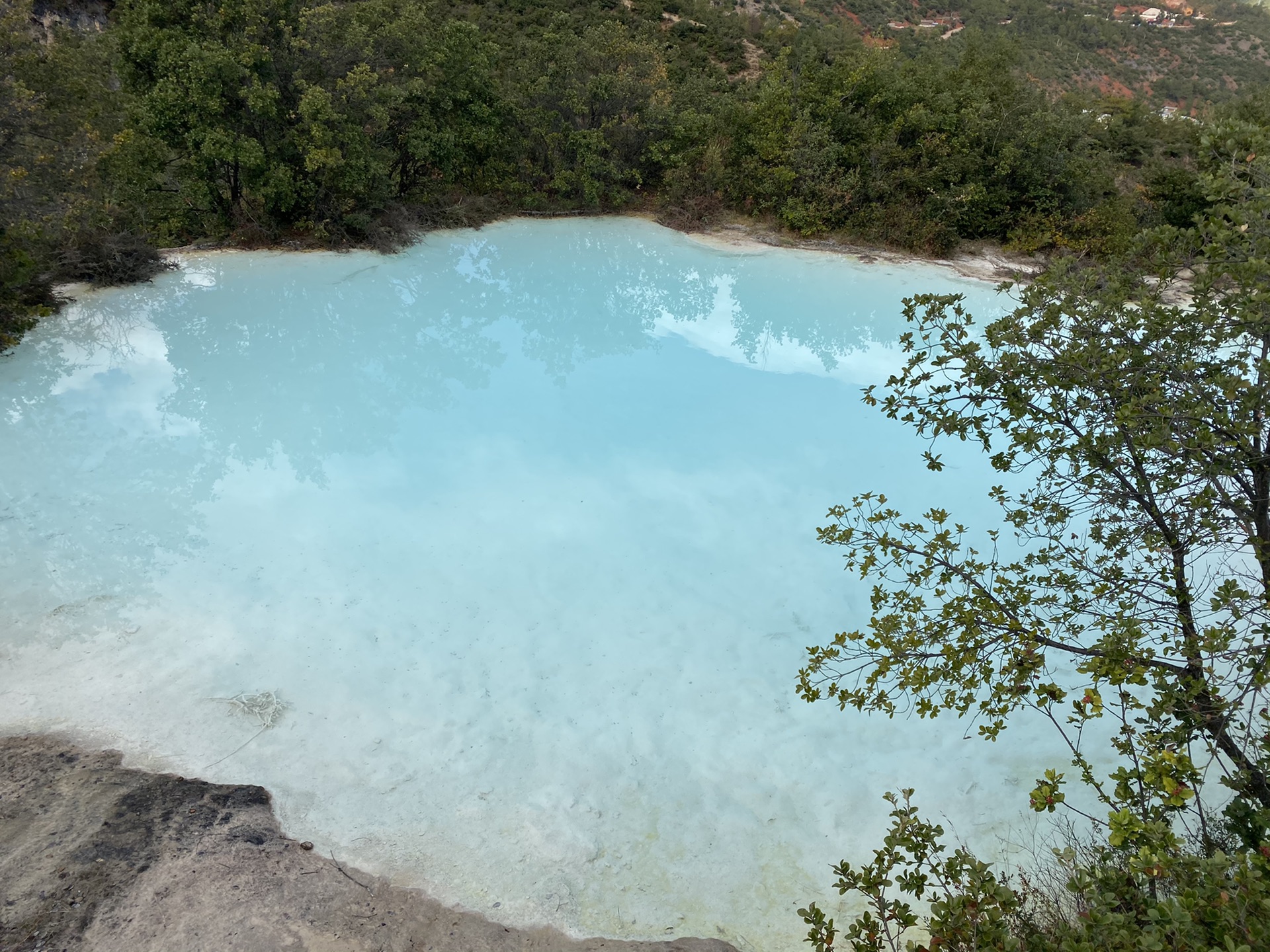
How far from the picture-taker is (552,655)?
219 inches

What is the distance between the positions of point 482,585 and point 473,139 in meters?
10.9

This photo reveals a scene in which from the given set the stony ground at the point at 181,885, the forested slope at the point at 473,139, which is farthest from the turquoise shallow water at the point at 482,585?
the forested slope at the point at 473,139

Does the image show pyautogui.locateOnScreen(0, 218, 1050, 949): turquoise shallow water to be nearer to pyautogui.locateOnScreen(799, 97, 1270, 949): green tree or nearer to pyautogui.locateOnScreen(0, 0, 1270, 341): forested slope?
pyautogui.locateOnScreen(799, 97, 1270, 949): green tree

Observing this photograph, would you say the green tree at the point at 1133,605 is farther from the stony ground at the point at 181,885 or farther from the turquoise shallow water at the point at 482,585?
the stony ground at the point at 181,885

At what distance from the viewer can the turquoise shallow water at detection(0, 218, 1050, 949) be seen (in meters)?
4.43

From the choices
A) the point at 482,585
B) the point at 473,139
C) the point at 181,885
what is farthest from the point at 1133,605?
the point at 473,139

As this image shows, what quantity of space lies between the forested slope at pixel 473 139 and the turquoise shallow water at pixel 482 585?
2.00 meters

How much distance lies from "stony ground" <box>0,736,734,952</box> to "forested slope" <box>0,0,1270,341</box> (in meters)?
7.57

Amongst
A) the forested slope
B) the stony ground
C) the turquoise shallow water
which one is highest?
the forested slope

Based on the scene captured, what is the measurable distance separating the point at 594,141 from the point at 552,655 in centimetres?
1222

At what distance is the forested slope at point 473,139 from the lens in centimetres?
1045

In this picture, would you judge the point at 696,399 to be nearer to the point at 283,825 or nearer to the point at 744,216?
the point at 283,825

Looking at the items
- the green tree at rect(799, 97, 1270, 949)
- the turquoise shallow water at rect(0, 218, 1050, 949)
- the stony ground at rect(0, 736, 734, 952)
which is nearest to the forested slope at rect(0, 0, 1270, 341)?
the turquoise shallow water at rect(0, 218, 1050, 949)

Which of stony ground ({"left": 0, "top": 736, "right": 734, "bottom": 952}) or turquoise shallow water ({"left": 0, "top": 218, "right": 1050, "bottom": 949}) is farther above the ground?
stony ground ({"left": 0, "top": 736, "right": 734, "bottom": 952})
